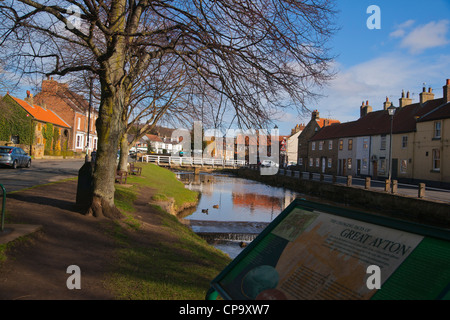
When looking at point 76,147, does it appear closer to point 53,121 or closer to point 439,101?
point 53,121

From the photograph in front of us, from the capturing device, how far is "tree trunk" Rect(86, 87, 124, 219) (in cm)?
911

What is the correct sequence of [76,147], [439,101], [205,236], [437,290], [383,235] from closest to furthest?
[437,290] < [383,235] < [205,236] < [439,101] < [76,147]

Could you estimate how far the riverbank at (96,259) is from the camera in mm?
4898

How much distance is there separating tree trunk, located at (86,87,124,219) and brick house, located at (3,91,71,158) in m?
35.5

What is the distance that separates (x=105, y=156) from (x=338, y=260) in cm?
763

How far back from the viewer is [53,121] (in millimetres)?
52375

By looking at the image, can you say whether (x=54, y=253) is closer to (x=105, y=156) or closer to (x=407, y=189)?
(x=105, y=156)

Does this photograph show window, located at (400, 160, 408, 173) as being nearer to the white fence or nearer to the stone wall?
the stone wall

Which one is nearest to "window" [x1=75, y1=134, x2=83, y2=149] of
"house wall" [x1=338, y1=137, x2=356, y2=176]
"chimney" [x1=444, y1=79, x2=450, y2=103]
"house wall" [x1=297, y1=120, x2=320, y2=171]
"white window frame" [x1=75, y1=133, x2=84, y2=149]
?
"white window frame" [x1=75, y1=133, x2=84, y2=149]

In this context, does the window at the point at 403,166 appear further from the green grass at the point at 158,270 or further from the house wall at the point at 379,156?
the green grass at the point at 158,270

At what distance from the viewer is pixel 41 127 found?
155ft

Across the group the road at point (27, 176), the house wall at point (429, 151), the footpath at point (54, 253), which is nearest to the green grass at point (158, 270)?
the footpath at point (54, 253)
